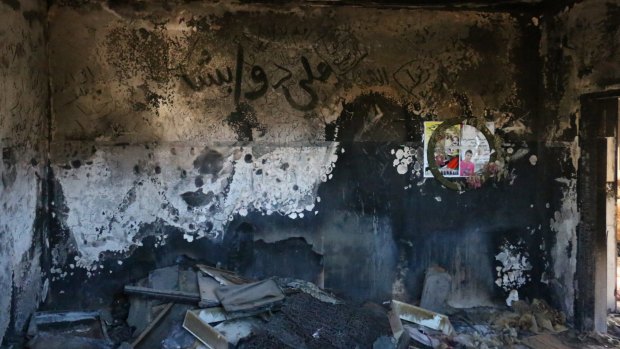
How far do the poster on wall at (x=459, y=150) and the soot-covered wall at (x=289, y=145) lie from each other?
11cm

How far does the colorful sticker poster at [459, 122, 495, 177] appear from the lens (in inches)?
169

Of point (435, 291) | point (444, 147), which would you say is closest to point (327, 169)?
point (444, 147)

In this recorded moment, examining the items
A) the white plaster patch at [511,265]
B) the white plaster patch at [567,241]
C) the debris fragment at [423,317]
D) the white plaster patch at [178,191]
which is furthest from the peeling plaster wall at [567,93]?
the white plaster patch at [178,191]

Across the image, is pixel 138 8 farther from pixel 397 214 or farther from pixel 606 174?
pixel 606 174

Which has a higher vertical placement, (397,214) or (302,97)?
(302,97)

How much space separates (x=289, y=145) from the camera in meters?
4.14

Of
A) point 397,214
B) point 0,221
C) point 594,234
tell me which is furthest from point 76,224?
point 594,234

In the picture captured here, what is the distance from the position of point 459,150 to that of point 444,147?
0.47ft

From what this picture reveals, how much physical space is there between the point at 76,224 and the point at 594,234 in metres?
4.33

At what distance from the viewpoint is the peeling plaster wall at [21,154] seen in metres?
3.27

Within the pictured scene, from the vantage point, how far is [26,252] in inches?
141

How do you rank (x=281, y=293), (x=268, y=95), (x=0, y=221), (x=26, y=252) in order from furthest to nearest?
(x=268, y=95) → (x=281, y=293) → (x=26, y=252) → (x=0, y=221)

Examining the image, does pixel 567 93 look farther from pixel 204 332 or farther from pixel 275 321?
pixel 204 332

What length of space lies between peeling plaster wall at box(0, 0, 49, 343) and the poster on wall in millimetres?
3231
